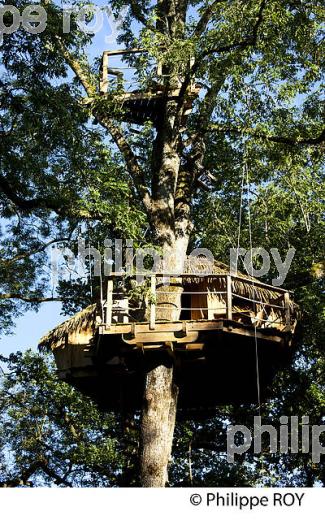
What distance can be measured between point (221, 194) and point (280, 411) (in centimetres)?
509

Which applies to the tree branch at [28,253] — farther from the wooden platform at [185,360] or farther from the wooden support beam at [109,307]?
the wooden support beam at [109,307]

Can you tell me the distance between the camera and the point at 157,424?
1112cm

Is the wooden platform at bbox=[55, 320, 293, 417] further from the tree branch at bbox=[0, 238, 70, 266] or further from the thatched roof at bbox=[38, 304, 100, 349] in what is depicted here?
the tree branch at bbox=[0, 238, 70, 266]

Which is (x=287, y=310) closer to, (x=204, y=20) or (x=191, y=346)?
(x=191, y=346)

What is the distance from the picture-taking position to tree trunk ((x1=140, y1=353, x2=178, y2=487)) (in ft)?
35.3

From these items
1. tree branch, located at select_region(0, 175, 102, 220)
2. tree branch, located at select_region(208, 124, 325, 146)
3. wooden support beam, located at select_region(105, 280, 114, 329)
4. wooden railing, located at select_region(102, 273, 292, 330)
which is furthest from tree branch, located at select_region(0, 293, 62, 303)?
tree branch, located at select_region(208, 124, 325, 146)

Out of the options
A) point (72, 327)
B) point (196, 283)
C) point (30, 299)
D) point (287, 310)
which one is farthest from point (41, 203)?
point (287, 310)

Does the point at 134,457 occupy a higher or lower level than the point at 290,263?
lower

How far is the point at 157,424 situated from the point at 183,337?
51.1 inches

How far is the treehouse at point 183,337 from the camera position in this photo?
1141 cm

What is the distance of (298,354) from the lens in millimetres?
17406

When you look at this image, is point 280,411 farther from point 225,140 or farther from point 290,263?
point 225,140

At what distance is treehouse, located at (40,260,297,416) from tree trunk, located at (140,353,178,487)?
0.22 m

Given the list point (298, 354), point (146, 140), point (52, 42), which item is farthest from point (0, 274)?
point (298, 354)
